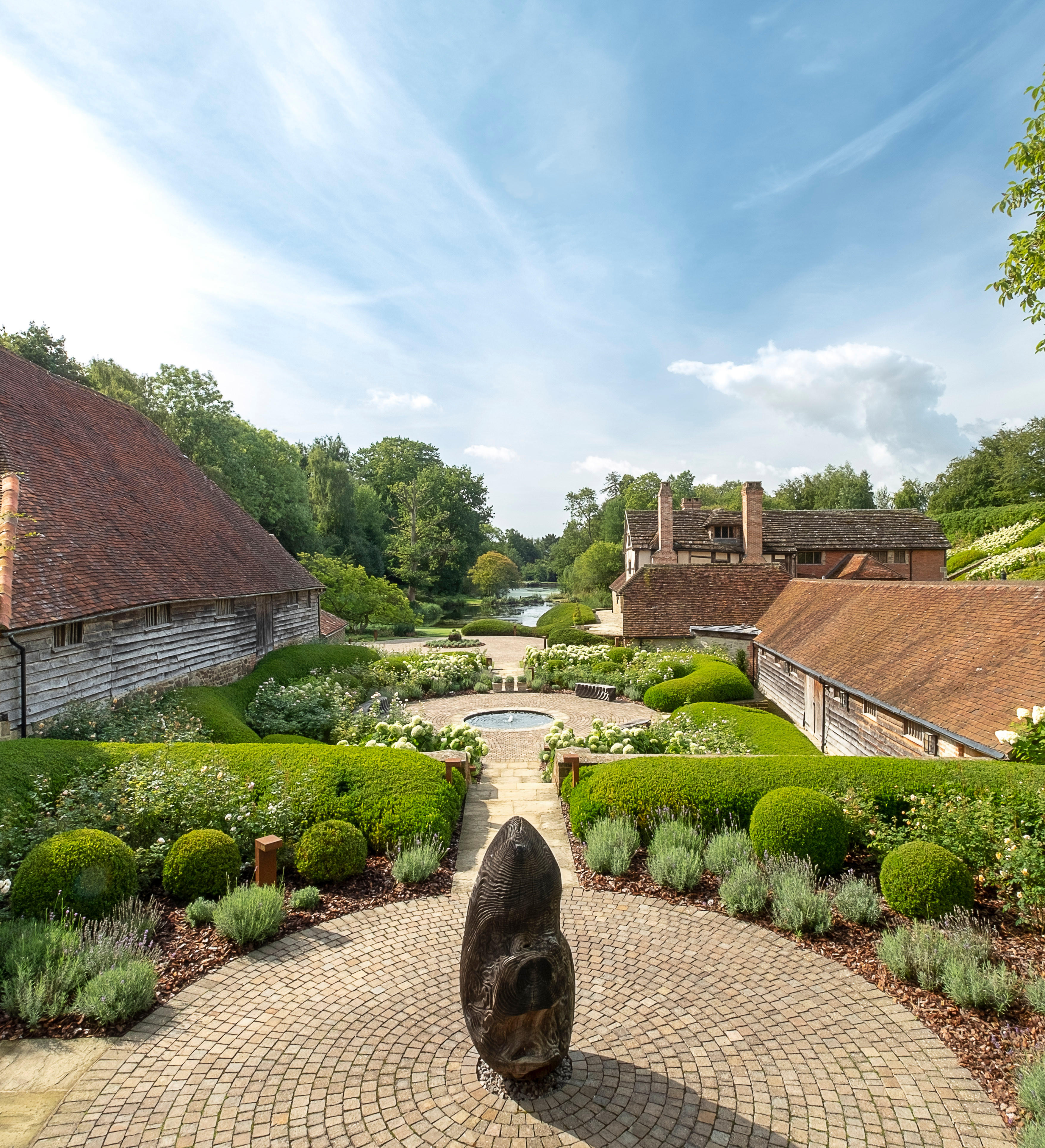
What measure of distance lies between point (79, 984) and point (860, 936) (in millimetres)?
7495

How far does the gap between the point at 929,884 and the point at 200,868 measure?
7.94m

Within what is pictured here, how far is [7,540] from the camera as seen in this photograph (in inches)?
306

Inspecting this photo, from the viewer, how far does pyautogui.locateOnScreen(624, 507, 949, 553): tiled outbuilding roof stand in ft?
125

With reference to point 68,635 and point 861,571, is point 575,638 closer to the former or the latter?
point 861,571

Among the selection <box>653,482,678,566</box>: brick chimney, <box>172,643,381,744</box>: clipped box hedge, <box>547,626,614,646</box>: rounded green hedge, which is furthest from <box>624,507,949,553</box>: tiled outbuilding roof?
<box>172,643,381,744</box>: clipped box hedge

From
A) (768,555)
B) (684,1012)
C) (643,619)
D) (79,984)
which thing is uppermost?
(768,555)

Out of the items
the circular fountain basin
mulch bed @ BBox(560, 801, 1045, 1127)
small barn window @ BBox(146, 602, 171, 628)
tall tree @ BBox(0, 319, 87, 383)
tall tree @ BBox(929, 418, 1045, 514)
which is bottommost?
mulch bed @ BBox(560, 801, 1045, 1127)

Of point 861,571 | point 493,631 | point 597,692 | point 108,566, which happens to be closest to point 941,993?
point 108,566

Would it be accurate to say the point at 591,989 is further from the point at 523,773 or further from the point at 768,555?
the point at 768,555

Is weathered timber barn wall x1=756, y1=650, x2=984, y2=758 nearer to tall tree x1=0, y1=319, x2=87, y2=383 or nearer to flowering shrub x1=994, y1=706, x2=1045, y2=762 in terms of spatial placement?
flowering shrub x1=994, y1=706, x2=1045, y2=762

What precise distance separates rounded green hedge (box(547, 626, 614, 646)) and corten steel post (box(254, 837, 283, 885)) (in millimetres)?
21523

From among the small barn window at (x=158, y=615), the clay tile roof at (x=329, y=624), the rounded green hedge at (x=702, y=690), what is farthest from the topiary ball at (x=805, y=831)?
the clay tile roof at (x=329, y=624)

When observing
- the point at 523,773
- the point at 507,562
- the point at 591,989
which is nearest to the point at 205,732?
the point at 523,773

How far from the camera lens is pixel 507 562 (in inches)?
2498
